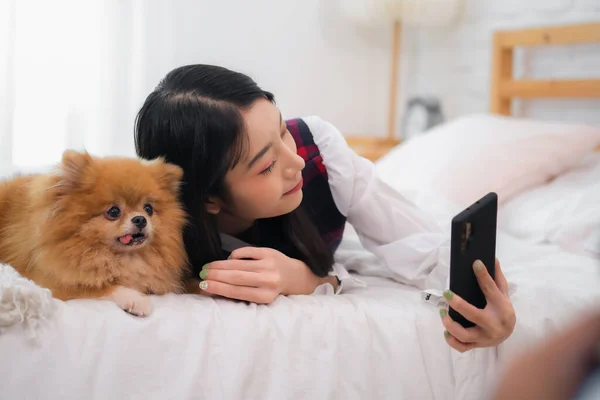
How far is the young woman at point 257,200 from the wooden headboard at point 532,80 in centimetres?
147

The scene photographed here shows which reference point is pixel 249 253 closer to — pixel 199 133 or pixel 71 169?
pixel 199 133

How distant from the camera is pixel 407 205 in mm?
1524

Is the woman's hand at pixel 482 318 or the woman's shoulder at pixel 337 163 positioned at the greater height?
the woman's shoulder at pixel 337 163

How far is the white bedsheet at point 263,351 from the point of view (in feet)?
3.15

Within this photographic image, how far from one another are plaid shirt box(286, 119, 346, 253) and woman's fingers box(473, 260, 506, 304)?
0.50 metres

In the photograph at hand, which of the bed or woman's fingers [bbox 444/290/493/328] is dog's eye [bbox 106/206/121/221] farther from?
woman's fingers [bbox 444/290/493/328]

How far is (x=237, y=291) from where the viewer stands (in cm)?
117

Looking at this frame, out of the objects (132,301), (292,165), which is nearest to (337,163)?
(292,165)

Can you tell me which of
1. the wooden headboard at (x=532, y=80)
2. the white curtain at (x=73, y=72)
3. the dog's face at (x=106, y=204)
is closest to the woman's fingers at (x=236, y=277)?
the dog's face at (x=106, y=204)

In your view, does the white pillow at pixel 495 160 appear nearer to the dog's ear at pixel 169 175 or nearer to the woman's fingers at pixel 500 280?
the woman's fingers at pixel 500 280

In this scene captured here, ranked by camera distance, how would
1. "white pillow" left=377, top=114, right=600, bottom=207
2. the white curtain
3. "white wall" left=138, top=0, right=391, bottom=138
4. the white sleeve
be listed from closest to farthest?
the white sleeve, "white pillow" left=377, top=114, right=600, bottom=207, the white curtain, "white wall" left=138, top=0, right=391, bottom=138

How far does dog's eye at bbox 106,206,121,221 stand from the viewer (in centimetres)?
107

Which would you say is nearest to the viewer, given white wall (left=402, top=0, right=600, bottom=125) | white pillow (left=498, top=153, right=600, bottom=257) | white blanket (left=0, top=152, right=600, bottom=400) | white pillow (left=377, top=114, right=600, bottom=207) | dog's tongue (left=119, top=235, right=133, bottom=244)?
white blanket (left=0, top=152, right=600, bottom=400)

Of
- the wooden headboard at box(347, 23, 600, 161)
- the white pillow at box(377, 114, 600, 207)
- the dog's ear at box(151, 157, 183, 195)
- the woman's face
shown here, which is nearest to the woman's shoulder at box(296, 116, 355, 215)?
the woman's face
